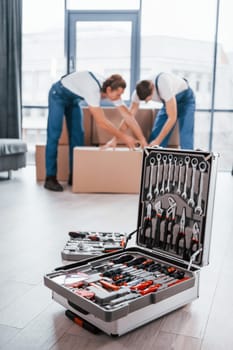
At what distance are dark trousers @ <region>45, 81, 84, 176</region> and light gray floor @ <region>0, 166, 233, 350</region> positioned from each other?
69 cm

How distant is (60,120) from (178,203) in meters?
2.57

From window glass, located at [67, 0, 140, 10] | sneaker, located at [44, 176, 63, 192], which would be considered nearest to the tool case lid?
sneaker, located at [44, 176, 63, 192]

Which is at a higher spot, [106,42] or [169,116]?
[106,42]

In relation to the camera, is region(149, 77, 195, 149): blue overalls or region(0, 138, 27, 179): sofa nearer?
region(149, 77, 195, 149): blue overalls

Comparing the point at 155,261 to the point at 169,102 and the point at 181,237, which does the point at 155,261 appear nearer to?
the point at 181,237

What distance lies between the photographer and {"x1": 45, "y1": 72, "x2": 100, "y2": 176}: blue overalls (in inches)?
157

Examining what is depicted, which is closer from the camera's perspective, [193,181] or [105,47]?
[193,181]

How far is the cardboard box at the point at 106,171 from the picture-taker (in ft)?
12.7

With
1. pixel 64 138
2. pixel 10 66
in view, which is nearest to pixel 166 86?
pixel 64 138

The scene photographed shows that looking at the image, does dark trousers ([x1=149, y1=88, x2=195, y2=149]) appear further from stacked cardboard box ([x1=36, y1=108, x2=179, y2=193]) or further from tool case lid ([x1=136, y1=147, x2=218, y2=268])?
tool case lid ([x1=136, y1=147, x2=218, y2=268])

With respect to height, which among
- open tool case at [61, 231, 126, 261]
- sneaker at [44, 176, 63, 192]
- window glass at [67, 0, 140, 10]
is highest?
window glass at [67, 0, 140, 10]

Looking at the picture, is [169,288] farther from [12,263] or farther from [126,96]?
[126,96]

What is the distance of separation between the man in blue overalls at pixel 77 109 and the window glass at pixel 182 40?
2.02 meters

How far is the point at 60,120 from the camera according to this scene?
404 cm
